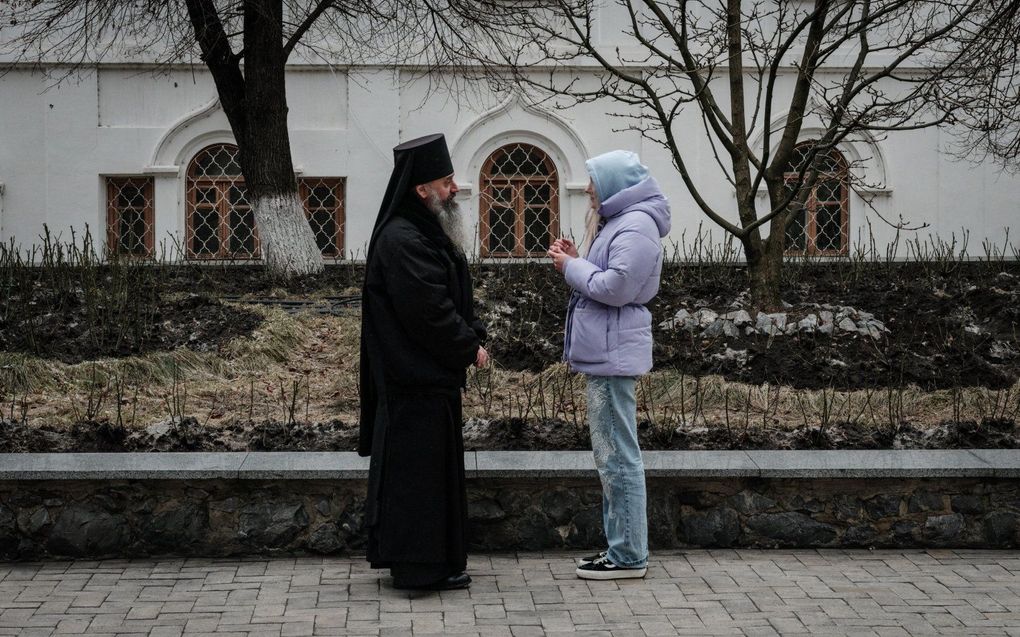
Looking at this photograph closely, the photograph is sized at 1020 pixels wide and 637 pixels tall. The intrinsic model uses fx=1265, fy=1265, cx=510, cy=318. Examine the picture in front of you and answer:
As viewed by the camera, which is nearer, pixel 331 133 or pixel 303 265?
pixel 303 265

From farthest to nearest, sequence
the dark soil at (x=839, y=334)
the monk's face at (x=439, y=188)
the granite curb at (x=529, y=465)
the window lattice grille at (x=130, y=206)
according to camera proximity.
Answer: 1. the window lattice grille at (x=130, y=206)
2. the dark soil at (x=839, y=334)
3. the granite curb at (x=529, y=465)
4. the monk's face at (x=439, y=188)

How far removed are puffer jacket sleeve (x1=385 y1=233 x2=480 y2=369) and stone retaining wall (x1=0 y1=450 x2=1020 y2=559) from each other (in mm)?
857

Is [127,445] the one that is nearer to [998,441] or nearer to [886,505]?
[886,505]

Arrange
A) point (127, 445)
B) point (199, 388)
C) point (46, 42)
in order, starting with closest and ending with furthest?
point (127, 445) < point (199, 388) < point (46, 42)

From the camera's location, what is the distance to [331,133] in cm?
1580

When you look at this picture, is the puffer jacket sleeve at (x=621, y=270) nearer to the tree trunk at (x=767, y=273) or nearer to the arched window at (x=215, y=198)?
the tree trunk at (x=767, y=273)

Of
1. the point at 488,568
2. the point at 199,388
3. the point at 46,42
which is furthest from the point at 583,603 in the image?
the point at 46,42

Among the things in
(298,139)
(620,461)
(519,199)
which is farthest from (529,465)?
(298,139)

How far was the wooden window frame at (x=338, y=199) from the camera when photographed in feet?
52.2

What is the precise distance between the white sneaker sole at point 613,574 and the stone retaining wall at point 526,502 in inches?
21.0

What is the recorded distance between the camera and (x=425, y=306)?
5383mm

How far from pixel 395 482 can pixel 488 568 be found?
2.56 ft

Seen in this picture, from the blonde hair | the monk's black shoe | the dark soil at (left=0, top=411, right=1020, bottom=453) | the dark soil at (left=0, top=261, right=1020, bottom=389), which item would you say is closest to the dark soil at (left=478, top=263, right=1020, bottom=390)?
the dark soil at (left=0, top=261, right=1020, bottom=389)

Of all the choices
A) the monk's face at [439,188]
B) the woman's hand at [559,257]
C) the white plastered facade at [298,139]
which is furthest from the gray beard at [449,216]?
the white plastered facade at [298,139]
